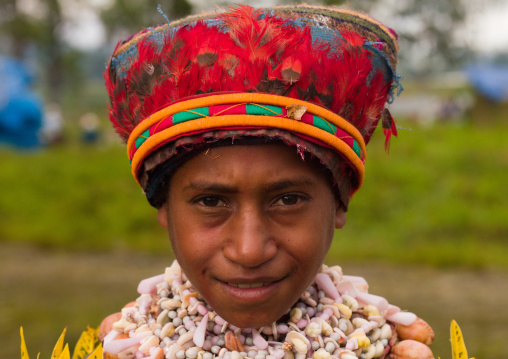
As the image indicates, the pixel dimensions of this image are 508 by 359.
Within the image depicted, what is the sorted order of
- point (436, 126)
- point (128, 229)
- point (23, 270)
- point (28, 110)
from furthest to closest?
1. point (436, 126)
2. point (28, 110)
3. point (128, 229)
4. point (23, 270)

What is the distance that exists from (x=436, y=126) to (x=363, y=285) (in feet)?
31.0

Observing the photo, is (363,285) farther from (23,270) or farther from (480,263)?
(23,270)

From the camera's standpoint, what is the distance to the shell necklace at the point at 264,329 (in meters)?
1.60

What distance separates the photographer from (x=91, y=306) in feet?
16.0

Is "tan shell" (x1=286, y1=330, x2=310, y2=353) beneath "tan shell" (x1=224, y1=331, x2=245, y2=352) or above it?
above

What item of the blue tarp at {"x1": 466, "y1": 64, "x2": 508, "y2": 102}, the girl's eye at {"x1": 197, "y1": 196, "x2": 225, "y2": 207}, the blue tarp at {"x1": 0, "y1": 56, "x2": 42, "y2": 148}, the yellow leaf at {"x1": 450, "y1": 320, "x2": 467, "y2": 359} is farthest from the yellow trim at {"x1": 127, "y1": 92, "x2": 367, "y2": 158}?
the blue tarp at {"x1": 466, "y1": 64, "x2": 508, "y2": 102}

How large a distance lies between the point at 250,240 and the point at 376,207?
5.69 metres

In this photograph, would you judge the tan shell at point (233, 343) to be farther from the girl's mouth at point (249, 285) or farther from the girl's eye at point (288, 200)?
the girl's eye at point (288, 200)

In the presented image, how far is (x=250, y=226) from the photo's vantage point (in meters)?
1.45

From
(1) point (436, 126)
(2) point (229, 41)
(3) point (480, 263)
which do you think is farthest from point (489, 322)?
(1) point (436, 126)

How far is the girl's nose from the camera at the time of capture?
56.2 inches

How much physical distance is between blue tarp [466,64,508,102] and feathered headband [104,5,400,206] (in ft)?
42.8

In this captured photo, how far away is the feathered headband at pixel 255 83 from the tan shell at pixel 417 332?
583 millimetres

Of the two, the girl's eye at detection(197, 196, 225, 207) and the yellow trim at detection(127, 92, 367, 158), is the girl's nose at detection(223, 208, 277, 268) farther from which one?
the yellow trim at detection(127, 92, 367, 158)
